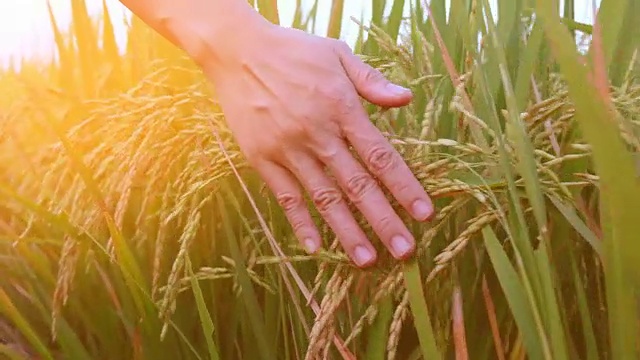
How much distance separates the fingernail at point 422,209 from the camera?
84 cm

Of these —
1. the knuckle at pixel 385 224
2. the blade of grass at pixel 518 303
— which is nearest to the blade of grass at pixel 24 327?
the knuckle at pixel 385 224

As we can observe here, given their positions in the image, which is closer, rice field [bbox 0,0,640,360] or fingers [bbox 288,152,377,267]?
rice field [bbox 0,0,640,360]

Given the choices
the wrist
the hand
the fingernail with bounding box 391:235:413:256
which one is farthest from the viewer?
the wrist

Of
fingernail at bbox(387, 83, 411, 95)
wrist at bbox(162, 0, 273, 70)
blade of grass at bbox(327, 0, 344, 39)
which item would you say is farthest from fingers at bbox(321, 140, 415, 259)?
blade of grass at bbox(327, 0, 344, 39)

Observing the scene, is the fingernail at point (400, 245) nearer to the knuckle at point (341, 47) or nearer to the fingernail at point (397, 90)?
the fingernail at point (397, 90)

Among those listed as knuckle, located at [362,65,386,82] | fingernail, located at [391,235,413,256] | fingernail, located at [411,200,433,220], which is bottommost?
fingernail, located at [391,235,413,256]

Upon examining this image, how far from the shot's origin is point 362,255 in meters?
0.86

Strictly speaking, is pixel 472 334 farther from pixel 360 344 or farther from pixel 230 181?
pixel 230 181

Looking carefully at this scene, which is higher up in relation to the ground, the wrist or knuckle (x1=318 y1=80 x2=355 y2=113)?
the wrist

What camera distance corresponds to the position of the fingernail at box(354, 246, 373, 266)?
85 centimetres

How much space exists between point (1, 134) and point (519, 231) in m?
0.93

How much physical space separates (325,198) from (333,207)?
0.9 inches

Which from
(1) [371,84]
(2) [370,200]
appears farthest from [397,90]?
(2) [370,200]

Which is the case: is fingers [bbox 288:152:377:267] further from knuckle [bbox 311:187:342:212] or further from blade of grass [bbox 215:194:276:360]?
blade of grass [bbox 215:194:276:360]
